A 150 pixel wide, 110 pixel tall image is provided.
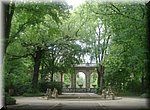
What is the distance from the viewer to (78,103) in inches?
577

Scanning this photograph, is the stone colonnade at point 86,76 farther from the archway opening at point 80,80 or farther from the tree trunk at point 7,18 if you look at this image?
the tree trunk at point 7,18

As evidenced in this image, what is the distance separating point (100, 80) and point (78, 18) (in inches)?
129

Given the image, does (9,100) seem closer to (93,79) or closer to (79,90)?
(79,90)

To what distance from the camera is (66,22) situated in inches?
626

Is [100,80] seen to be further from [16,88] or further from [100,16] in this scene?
[16,88]

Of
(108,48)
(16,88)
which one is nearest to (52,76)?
(16,88)

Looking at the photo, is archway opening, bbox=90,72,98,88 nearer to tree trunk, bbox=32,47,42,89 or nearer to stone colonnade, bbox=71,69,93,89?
stone colonnade, bbox=71,69,93,89

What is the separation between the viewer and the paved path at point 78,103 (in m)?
13.3

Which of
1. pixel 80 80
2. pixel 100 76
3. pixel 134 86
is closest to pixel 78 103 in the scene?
pixel 80 80

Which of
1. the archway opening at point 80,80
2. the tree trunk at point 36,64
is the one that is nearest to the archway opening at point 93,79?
the archway opening at point 80,80

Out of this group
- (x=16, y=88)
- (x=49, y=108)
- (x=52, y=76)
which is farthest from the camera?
(x=52, y=76)

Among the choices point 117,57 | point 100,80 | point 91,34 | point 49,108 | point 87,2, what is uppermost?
point 87,2

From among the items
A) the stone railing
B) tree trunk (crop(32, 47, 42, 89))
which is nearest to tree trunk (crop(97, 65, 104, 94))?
the stone railing

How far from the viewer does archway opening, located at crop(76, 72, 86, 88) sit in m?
16.1
